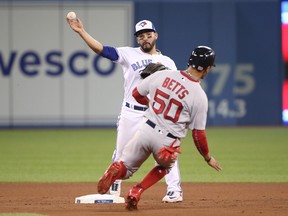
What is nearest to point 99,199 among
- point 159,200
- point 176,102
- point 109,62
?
point 159,200

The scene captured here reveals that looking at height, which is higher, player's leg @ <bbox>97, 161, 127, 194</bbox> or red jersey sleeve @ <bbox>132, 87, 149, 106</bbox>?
red jersey sleeve @ <bbox>132, 87, 149, 106</bbox>

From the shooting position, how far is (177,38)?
21.1 metres

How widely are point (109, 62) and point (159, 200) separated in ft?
40.3

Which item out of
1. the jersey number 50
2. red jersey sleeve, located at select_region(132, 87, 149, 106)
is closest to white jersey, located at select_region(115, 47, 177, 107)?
red jersey sleeve, located at select_region(132, 87, 149, 106)

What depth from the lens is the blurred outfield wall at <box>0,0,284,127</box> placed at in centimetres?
2066

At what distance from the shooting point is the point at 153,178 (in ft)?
25.1

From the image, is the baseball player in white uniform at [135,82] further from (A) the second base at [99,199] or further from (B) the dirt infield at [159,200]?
(B) the dirt infield at [159,200]

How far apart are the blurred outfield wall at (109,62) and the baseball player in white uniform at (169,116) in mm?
13217

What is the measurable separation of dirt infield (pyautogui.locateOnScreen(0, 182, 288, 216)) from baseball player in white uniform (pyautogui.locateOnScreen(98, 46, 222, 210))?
1.48ft

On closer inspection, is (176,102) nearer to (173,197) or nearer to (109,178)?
(109,178)

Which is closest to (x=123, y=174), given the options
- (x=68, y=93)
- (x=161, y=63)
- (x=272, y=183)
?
A: (x=161, y=63)

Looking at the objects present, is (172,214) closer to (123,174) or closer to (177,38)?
(123,174)

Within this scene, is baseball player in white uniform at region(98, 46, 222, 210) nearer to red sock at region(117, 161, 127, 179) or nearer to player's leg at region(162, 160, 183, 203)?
red sock at region(117, 161, 127, 179)

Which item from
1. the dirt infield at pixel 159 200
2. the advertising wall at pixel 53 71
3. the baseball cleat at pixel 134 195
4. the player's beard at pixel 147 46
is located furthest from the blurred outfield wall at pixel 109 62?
the baseball cleat at pixel 134 195
